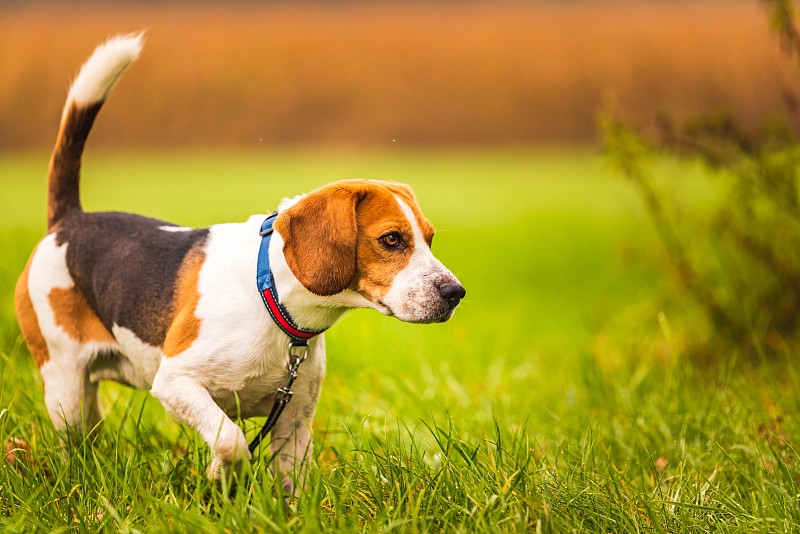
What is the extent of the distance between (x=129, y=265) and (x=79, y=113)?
3.00 ft

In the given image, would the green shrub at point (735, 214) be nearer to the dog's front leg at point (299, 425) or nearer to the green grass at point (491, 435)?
the green grass at point (491, 435)

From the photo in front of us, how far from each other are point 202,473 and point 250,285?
0.77m

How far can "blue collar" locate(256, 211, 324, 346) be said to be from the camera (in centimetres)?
304

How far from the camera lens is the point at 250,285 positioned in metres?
3.11

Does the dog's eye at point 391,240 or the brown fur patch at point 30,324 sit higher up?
the dog's eye at point 391,240

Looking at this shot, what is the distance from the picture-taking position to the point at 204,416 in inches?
119

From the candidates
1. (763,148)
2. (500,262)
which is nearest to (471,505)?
(763,148)

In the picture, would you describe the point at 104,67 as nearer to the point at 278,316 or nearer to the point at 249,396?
the point at 278,316

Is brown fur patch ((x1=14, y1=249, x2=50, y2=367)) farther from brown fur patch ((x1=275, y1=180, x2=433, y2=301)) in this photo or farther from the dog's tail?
brown fur patch ((x1=275, y1=180, x2=433, y2=301))

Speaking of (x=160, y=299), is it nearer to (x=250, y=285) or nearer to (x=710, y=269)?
(x=250, y=285)

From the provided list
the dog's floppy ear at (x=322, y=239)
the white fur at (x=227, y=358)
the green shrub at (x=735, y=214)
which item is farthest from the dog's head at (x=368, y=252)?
the green shrub at (x=735, y=214)

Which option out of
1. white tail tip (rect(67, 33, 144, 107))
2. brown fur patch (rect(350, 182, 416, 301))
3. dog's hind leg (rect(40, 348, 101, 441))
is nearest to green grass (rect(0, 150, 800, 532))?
dog's hind leg (rect(40, 348, 101, 441))

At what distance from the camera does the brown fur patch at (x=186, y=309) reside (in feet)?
10.3

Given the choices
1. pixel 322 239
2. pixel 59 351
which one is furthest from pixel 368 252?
pixel 59 351
